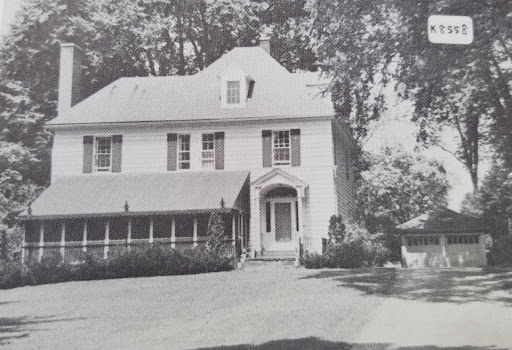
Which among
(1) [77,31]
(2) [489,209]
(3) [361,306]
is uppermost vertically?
(1) [77,31]

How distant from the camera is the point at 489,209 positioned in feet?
21.8

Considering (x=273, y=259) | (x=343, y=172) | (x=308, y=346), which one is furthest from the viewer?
(x=343, y=172)

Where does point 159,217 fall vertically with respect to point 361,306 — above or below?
above

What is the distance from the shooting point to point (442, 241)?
10.5 metres

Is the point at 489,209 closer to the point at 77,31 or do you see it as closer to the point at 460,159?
the point at 460,159

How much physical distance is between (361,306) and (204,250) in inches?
214

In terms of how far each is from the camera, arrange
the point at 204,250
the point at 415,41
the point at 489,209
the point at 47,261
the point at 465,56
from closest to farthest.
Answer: the point at 465,56 → the point at 415,41 → the point at 489,209 → the point at 47,261 → the point at 204,250

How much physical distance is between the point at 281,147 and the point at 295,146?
37cm

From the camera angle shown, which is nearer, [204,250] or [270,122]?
[204,250]

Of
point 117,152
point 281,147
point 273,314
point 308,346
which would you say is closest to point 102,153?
point 117,152

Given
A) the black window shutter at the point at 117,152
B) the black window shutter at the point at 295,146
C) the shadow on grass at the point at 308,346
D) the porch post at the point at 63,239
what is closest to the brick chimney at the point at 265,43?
the black window shutter at the point at 295,146

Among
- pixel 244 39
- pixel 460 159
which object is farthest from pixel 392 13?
pixel 244 39

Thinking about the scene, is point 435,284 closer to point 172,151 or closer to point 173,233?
point 173,233

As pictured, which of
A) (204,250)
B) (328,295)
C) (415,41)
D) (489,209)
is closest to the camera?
(415,41)
